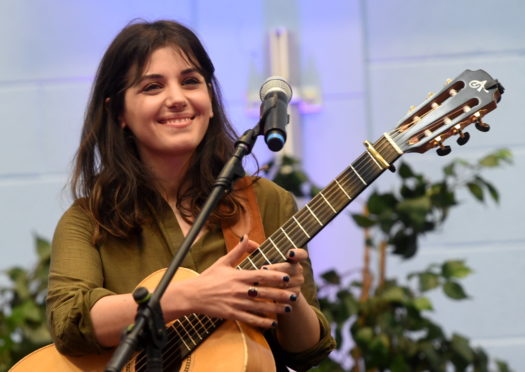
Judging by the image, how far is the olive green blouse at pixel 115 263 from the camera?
207 cm

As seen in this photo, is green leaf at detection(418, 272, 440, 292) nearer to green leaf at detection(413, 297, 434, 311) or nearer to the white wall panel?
green leaf at detection(413, 297, 434, 311)

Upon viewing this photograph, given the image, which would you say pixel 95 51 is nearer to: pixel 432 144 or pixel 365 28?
pixel 365 28

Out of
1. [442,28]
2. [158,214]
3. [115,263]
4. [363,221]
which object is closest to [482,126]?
[158,214]

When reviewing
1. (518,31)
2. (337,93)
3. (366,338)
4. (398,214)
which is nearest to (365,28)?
(337,93)

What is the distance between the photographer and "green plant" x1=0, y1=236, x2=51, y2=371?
10.9ft

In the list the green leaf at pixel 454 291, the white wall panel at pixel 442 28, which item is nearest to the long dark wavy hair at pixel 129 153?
the green leaf at pixel 454 291

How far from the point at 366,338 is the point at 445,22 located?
158 cm

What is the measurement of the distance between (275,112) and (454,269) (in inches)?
67.6

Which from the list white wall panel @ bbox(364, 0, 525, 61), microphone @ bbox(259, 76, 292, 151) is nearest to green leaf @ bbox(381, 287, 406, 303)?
white wall panel @ bbox(364, 0, 525, 61)

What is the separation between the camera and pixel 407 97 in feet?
13.2

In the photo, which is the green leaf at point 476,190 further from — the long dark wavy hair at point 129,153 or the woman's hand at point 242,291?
the woman's hand at point 242,291

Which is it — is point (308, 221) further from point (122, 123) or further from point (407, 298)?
point (407, 298)

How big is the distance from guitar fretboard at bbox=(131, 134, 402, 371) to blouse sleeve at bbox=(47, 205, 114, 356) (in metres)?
0.16

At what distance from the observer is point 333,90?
400 cm
